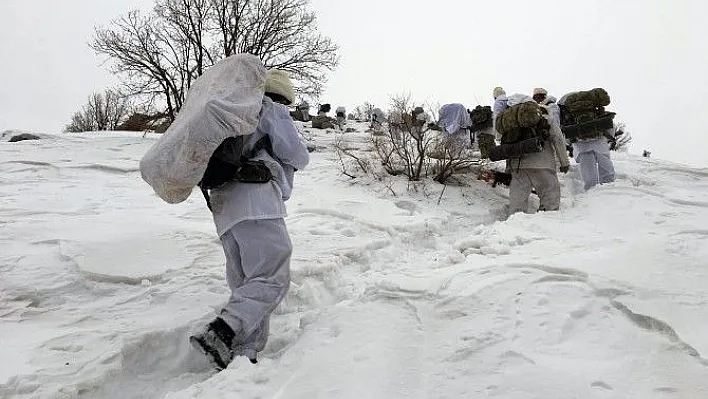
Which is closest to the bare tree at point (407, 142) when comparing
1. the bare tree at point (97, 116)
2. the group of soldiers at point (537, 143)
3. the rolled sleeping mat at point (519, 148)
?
the group of soldiers at point (537, 143)

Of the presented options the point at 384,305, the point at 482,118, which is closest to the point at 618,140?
the point at 482,118

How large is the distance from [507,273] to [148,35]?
1962 centimetres

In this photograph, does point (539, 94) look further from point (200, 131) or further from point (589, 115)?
point (200, 131)

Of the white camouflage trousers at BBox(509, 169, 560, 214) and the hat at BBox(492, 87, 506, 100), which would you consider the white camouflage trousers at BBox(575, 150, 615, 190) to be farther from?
the hat at BBox(492, 87, 506, 100)

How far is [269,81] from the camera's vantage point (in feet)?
9.82

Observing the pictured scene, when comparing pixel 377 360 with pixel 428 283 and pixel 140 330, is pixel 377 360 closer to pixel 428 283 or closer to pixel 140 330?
pixel 428 283

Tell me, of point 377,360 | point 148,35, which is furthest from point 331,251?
point 148,35

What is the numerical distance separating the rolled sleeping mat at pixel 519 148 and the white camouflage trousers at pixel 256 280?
3.85 m

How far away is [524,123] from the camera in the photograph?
566 cm

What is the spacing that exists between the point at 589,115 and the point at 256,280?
6017 millimetres

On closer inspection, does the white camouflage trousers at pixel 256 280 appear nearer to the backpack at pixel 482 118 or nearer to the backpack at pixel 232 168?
the backpack at pixel 232 168

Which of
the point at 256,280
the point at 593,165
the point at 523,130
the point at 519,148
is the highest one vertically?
the point at 523,130

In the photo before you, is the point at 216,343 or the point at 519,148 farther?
the point at 519,148

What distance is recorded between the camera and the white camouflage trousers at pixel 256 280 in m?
2.54
